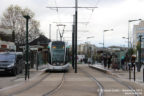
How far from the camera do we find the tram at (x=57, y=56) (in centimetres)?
3139

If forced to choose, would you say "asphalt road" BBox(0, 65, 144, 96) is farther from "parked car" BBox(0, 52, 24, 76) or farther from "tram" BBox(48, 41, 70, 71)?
"tram" BBox(48, 41, 70, 71)

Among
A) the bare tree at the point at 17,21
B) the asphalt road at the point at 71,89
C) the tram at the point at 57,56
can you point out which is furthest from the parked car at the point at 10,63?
the bare tree at the point at 17,21

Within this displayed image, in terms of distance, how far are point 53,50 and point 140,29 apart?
10638 centimetres

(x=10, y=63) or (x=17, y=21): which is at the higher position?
(x=17, y=21)

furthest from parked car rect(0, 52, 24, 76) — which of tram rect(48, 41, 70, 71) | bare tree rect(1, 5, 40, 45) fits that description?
bare tree rect(1, 5, 40, 45)

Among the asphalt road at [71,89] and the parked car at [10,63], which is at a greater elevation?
the parked car at [10,63]

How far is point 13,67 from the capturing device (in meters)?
23.7

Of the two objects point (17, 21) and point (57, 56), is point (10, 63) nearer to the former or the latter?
point (57, 56)

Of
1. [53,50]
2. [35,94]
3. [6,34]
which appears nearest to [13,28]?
[6,34]

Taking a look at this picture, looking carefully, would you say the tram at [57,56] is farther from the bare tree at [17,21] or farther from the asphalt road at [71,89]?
the bare tree at [17,21]

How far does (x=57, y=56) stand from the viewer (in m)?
31.5

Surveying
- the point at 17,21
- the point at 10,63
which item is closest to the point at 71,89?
the point at 10,63

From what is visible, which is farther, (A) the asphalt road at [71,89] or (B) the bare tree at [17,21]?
(B) the bare tree at [17,21]

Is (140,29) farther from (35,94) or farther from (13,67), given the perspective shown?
(35,94)
